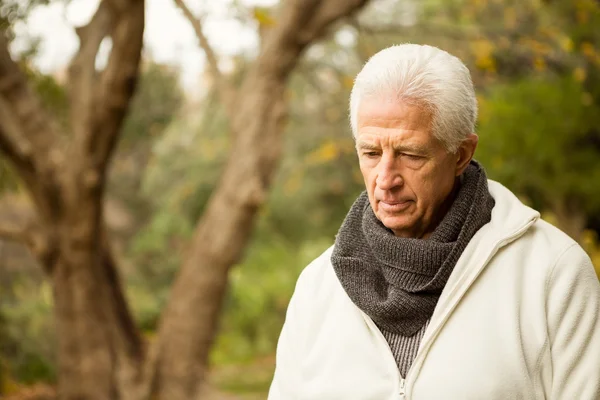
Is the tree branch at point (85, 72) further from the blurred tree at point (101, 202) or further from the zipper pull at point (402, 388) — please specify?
the zipper pull at point (402, 388)

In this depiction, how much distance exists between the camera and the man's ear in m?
1.92

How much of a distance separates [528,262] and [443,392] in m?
0.34

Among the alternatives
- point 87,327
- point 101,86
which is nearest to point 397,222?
point 101,86

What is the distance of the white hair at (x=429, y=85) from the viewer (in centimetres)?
181

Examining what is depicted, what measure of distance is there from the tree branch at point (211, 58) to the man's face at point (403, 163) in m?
3.11

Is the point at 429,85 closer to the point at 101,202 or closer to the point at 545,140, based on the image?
the point at 101,202

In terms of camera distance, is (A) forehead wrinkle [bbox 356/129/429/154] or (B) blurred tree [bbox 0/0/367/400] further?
(B) blurred tree [bbox 0/0/367/400]

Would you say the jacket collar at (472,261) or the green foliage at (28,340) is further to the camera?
the green foliage at (28,340)

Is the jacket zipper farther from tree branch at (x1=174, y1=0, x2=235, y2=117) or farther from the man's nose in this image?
tree branch at (x1=174, y1=0, x2=235, y2=117)

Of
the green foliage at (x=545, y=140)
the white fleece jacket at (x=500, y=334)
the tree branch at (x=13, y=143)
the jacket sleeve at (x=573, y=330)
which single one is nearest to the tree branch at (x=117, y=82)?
the tree branch at (x=13, y=143)

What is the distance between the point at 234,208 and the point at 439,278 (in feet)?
12.0

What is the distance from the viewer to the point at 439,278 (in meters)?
1.81

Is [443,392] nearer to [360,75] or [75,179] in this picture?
[360,75]

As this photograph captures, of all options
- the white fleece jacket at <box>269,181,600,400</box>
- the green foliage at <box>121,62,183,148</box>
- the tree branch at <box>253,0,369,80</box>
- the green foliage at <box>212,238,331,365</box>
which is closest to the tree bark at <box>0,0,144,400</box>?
the tree branch at <box>253,0,369,80</box>
